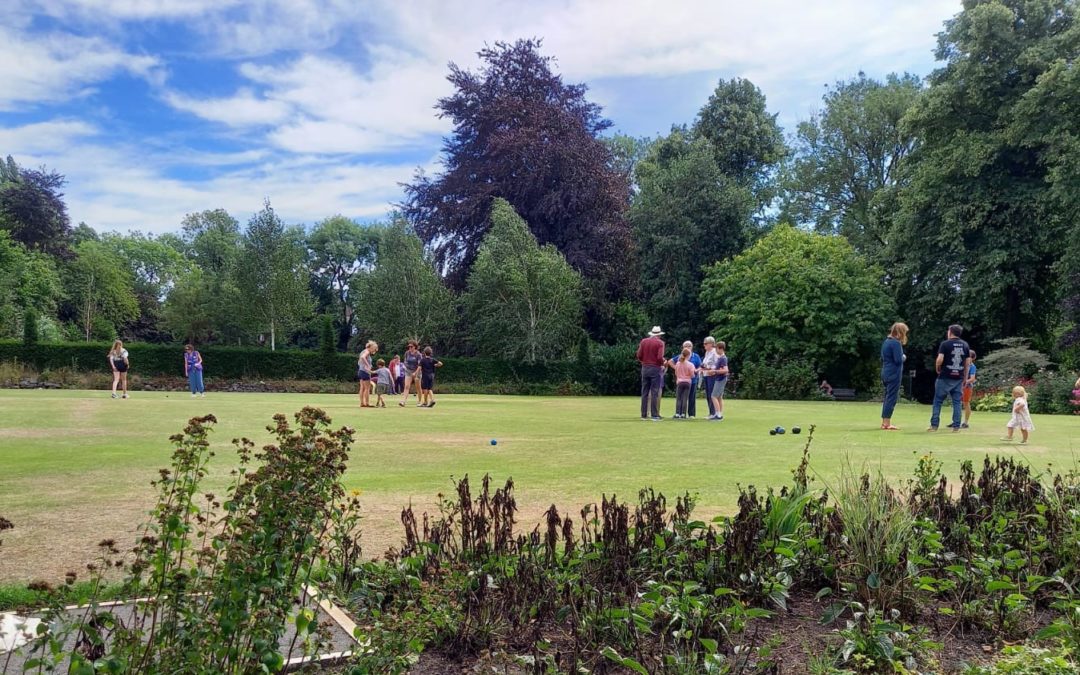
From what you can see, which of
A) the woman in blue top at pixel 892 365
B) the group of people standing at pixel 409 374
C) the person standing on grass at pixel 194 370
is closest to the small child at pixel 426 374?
the group of people standing at pixel 409 374

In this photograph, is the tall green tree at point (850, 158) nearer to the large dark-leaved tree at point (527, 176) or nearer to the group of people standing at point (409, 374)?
the large dark-leaved tree at point (527, 176)

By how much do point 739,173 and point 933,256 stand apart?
735 inches

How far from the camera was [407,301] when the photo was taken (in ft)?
145

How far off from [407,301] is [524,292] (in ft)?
23.6

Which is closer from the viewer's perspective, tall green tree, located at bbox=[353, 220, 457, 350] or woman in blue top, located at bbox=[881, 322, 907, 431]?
woman in blue top, located at bbox=[881, 322, 907, 431]

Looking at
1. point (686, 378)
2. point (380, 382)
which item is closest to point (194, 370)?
point (380, 382)

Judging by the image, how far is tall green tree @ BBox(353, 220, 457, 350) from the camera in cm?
4397

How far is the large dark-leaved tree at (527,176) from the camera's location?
45.1 meters

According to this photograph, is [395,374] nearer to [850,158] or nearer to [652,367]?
[652,367]

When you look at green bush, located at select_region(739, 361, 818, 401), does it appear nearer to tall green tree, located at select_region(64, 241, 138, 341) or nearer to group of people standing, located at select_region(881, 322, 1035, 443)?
group of people standing, located at select_region(881, 322, 1035, 443)

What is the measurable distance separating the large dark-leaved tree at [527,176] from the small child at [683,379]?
86.6 ft

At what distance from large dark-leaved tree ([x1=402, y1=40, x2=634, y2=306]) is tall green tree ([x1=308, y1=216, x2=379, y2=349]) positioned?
30217 millimetres

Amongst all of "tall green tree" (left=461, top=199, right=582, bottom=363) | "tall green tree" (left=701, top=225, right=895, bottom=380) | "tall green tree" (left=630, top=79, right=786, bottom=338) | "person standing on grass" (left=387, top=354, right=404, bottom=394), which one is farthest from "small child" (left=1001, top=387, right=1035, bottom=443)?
"tall green tree" (left=630, top=79, right=786, bottom=338)

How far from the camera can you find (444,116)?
4850 cm
